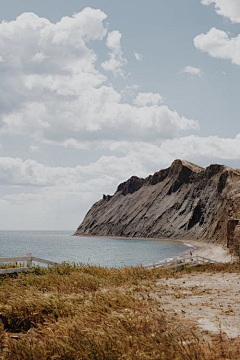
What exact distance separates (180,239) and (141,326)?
10941 cm

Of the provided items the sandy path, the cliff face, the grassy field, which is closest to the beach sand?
the sandy path

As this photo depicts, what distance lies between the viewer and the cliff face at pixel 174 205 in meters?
102

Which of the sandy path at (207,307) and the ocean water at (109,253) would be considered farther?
the ocean water at (109,253)

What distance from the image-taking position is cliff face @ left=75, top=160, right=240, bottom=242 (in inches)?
4023

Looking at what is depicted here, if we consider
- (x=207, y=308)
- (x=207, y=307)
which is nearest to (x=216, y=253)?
(x=207, y=307)

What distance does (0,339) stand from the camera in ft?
24.8

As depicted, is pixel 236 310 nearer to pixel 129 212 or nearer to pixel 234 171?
pixel 234 171

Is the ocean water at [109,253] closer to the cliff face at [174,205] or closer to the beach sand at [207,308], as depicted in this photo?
the cliff face at [174,205]

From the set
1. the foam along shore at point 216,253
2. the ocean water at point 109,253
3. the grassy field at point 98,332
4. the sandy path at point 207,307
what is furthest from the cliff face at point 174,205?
the grassy field at point 98,332

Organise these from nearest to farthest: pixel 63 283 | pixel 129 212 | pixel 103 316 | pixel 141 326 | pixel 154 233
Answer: pixel 141 326, pixel 103 316, pixel 63 283, pixel 154 233, pixel 129 212

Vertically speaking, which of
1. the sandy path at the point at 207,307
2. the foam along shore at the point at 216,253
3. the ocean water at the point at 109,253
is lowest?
the ocean water at the point at 109,253

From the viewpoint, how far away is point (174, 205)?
130m

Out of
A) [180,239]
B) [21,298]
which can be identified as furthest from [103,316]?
[180,239]

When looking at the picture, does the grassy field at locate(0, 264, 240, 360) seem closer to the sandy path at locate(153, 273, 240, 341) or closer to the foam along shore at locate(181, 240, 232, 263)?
the sandy path at locate(153, 273, 240, 341)
